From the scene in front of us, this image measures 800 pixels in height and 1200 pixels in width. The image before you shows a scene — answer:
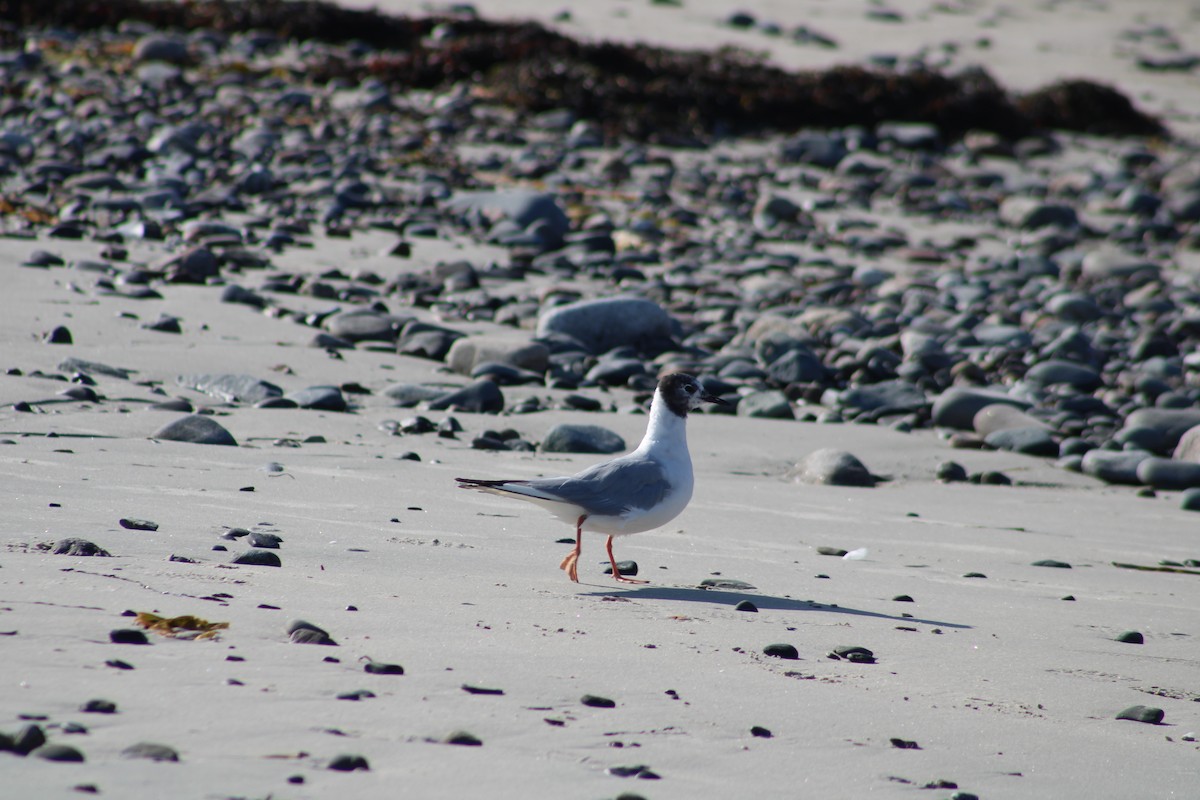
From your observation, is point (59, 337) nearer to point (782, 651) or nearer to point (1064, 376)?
point (782, 651)

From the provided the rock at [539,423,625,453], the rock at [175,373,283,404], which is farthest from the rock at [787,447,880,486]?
the rock at [175,373,283,404]

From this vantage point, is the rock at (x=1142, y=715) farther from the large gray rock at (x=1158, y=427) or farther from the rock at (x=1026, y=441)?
the large gray rock at (x=1158, y=427)

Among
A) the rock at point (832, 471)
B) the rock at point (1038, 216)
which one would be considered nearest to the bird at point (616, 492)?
the rock at point (832, 471)

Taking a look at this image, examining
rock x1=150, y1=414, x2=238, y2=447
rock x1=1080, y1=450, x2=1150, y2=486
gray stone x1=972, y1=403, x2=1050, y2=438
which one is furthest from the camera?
gray stone x1=972, y1=403, x2=1050, y2=438

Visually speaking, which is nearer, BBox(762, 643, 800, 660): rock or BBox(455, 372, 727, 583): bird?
BBox(762, 643, 800, 660): rock

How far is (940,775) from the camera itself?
9.34 feet

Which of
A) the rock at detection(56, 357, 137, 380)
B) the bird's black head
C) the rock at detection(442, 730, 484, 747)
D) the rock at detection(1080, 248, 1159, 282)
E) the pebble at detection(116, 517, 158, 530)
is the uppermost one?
the rock at detection(1080, 248, 1159, 282)

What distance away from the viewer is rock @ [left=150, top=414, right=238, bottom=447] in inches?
223

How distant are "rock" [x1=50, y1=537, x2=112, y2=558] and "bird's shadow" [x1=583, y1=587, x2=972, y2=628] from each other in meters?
1.40

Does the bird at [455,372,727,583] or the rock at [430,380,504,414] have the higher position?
the bird at [455,372,727,583]

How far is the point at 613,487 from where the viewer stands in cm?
446

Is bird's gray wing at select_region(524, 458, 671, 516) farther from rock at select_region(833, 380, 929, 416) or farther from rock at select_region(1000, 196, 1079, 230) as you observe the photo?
rock at select_region(1000, 196, 1079, 230)

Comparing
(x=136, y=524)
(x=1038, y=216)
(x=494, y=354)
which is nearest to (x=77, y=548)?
(x=136, y=524)

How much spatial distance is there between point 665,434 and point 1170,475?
315cm
